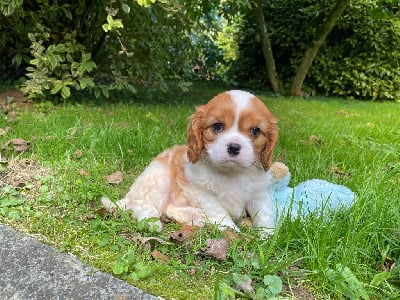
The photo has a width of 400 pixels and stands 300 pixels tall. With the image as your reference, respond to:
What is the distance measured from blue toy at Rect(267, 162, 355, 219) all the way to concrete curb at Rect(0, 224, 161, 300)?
1196 millimetres

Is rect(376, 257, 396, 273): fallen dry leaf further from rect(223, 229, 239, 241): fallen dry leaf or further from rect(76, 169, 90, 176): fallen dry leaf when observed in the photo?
rect(76, 169, 90, 176): fallen dry leaf

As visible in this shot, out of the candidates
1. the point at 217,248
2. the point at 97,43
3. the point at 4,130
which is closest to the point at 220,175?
the point at 217,248

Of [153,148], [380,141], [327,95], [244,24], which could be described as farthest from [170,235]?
[244,24]

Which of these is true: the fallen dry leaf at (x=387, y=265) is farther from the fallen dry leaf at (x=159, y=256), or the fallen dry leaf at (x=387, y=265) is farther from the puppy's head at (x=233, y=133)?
the fallen dry leaf at (x=159, y=256)

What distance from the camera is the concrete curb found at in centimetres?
A: 203

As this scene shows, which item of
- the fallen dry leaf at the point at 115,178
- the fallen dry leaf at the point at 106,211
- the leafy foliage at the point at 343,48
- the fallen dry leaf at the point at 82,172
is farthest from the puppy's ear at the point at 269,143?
the leafy foliage at the point at 343,48

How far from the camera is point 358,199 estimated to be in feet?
9.23

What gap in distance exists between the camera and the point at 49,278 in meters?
2.13

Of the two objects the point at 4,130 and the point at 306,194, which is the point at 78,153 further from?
the point at 306,194

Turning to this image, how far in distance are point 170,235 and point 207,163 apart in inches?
22.7

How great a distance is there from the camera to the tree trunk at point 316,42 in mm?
10038

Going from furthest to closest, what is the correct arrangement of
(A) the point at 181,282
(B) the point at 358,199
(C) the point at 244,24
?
(C) the point at 244,24 → (B) the point at 358,199 → (A) the point at 181,282

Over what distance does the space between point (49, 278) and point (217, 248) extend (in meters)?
0.85

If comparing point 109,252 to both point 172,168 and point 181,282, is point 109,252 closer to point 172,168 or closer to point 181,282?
point 181,282
